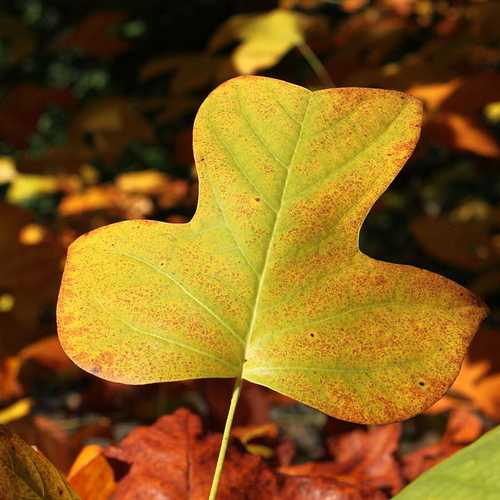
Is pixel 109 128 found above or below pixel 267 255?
below

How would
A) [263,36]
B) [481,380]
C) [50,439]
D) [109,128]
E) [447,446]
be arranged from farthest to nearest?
[109,128] < [263,36] < [481,380] < [50,439] < [447,446]

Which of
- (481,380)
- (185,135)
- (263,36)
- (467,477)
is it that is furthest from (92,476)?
(185,135)

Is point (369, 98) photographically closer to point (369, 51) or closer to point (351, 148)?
point (351, 148)

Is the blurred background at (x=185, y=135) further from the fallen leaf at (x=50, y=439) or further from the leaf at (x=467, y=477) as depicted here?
the leaf at (x=467, y=477)

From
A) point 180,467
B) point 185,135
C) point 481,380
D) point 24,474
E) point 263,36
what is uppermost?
point 24,474

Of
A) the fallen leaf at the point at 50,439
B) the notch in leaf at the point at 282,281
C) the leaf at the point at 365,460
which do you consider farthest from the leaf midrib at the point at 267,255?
the fallen leaf at the point at 50,439

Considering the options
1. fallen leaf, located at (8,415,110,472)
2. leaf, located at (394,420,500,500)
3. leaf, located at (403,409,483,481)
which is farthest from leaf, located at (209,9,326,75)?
leaf, located at (394,420,500,500)

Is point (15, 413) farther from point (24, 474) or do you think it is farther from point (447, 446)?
point (24, 474)
